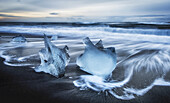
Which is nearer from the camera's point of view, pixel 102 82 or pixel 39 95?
pixel 39 95

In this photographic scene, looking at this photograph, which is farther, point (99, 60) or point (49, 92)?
point (99, 60)

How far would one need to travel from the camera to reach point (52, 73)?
6.45 ft

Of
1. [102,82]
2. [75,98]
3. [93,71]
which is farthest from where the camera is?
[93,71]

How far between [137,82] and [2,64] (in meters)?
2.37

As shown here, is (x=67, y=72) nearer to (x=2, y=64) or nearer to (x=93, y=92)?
(x=93, y=92)

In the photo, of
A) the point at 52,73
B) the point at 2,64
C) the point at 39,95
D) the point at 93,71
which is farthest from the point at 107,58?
the point at 2,64

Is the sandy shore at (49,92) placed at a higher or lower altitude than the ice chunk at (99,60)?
lower

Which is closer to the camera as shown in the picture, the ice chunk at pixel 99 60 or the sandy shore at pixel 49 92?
the sandy shore at pixel 49 92

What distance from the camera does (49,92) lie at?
1.61 meters

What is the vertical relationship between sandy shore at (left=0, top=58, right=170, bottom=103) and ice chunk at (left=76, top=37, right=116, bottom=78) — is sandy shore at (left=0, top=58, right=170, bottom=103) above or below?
below

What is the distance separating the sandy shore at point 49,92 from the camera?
57.4 inches

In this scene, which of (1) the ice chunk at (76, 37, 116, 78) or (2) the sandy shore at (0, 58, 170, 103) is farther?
(1) the ice chunk at (76, 37, 116, 78)

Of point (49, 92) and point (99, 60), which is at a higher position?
point (99, 60)

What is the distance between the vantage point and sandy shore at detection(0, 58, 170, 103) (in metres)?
1.46
